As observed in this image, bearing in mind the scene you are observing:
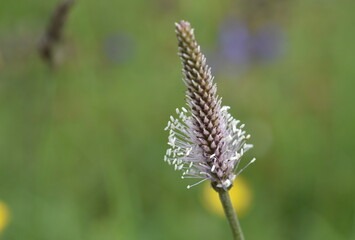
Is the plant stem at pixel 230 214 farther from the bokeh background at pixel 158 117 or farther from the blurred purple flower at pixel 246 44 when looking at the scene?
the blurred purple flower at pixel 246 44

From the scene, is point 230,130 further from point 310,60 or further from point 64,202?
point 310,60

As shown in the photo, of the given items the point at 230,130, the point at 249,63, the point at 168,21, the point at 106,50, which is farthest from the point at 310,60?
the point at 230,130

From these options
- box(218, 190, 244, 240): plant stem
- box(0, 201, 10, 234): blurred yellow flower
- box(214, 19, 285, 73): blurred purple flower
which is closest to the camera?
box(218, 190, 244, 240): plant stem

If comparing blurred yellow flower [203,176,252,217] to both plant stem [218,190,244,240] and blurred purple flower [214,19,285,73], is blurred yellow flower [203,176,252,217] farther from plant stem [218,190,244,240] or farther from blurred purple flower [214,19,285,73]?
plant stem [218,190,244,240]

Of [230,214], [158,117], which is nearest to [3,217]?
[158,117]

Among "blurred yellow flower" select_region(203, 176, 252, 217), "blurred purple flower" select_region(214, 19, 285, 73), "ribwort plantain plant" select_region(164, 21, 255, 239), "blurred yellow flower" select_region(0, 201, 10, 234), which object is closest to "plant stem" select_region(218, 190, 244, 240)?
"ribwort plantain plant" select_region(164, 21, 255, 239)

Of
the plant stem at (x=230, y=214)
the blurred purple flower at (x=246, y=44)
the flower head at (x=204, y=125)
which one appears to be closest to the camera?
the flower head at (x=204, y=125)

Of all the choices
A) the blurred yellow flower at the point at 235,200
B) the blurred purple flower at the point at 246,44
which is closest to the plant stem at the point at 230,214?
the blurred yellow flower at the point at 235,200
